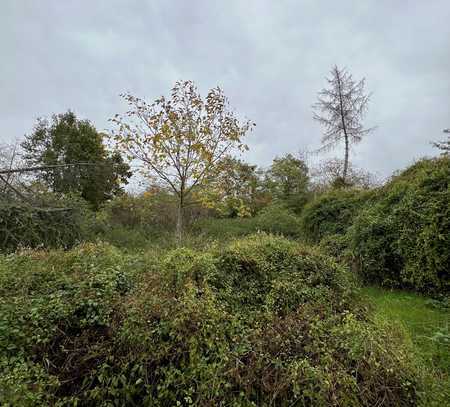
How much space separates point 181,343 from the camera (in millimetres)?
1907

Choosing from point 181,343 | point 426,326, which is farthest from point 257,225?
point 181,343

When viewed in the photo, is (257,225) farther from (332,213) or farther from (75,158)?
(75,158)

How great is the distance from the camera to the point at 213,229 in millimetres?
11156

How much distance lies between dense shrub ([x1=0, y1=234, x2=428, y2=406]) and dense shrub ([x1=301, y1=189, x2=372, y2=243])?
4.79 metres

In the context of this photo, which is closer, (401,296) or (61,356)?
(61,356)

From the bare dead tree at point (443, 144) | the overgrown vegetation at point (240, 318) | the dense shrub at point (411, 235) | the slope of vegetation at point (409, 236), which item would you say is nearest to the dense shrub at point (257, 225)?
the overgrown vegetation at point (240, 318)

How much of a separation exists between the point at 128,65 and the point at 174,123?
2496mm

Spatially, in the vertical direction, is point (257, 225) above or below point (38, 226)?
above

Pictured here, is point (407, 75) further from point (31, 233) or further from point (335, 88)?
point (31, 233)

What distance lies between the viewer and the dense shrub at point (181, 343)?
163cm

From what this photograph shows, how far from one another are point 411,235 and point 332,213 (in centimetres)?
354

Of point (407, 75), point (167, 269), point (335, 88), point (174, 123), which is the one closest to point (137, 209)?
point (174, 123)

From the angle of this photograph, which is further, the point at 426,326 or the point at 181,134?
the point at 181,134

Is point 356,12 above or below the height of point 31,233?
above
